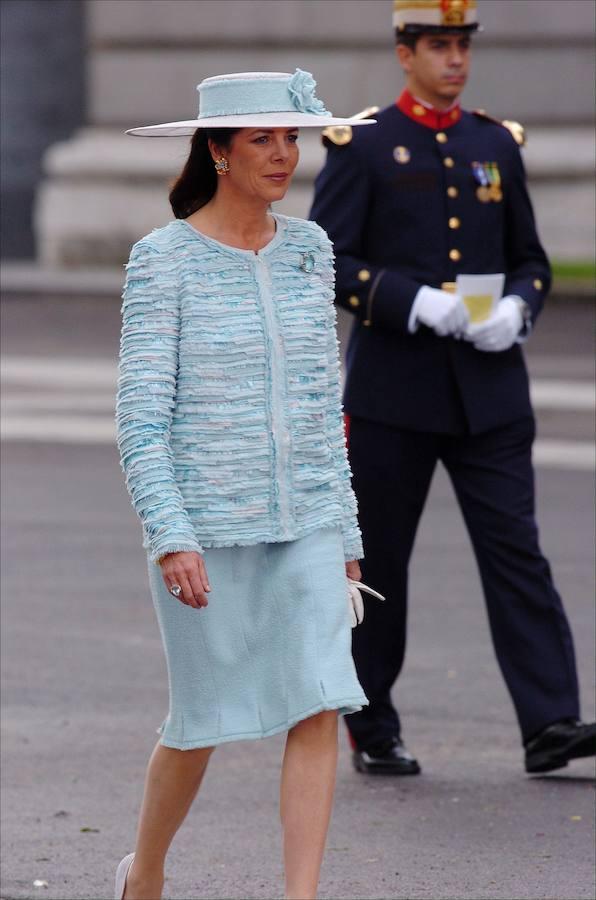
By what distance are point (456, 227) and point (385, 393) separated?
48cm

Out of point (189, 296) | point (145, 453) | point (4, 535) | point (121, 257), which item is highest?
point (189, 296)

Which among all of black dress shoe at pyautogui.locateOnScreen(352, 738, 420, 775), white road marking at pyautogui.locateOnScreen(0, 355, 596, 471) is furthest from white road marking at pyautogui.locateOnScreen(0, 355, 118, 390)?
black dress shoe at pyautogui.locateOnScreen(352, 738, 420, 775)

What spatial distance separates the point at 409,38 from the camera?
5441mm

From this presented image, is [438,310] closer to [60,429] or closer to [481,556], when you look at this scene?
[481,556]

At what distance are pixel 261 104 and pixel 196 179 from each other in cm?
24

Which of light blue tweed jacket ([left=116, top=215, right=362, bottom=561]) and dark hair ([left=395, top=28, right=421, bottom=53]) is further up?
dark hair ([left=395, top=28, right=421, bottom=53])

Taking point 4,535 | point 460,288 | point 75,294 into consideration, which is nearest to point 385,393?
point 460,288

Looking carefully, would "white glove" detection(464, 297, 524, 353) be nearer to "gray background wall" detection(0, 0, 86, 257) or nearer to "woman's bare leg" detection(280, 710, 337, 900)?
"woman's bare leg" detection(280, 710, 337, 900)

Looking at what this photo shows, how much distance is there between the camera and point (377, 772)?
5434mm

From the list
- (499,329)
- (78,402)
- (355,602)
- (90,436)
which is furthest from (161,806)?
(78,402)

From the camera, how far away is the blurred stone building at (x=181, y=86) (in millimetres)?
19453

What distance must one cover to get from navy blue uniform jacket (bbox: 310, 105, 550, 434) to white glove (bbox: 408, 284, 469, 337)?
3 cm

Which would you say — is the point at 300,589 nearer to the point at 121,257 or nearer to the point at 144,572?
the point at 144,572

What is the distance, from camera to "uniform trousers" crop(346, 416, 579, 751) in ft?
17.7
